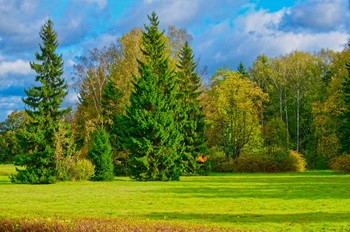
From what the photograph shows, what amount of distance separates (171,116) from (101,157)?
783 cm

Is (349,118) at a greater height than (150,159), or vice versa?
(349,118)

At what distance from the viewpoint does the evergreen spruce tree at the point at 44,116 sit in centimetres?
4706

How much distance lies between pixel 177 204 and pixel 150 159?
24.7 m

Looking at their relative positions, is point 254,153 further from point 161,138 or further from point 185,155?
point 161,138

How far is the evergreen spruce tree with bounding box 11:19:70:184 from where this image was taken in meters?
47.1

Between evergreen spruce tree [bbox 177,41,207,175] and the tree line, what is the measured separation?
12cm

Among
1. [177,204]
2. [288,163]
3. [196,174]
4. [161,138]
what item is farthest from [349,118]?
[177,204]

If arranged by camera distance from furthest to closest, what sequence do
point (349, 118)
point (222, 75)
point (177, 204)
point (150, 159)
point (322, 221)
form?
point (222, 75), point (349, 118), point (150, 159), point (177, 204), point (322, 221)

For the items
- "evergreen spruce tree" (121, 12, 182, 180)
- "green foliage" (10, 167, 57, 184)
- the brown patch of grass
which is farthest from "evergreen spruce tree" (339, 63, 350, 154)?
the brown patch of grass

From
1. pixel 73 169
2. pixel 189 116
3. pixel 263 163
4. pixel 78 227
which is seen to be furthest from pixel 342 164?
pixel 78 227

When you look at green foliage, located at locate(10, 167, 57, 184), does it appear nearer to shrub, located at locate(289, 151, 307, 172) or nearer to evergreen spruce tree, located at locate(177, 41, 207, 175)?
evergreen spruce tree, located at locate(177, 41, 207, 175)

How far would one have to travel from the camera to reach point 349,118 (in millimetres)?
58719

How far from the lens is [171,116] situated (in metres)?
51.2

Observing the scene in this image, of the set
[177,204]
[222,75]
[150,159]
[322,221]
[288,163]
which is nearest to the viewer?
[322,221]
